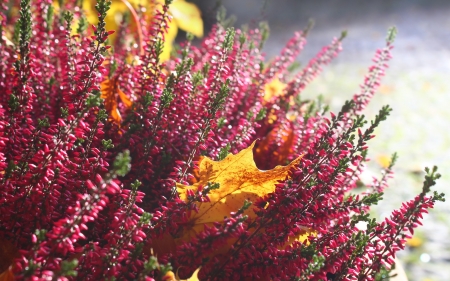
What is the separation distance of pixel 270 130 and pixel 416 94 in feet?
13.3

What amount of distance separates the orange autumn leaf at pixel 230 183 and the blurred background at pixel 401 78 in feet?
2.56

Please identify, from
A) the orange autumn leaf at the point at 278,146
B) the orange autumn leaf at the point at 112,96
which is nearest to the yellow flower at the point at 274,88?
the orange autumn leaf at the point at 278,146

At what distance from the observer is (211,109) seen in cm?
79

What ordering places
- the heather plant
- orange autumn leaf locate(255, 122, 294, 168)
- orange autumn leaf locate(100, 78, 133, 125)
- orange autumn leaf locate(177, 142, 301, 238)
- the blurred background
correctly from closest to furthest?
the heather plant
orange autumn leaf locate(177, 142, 301, 238)
orange autumn leaf locate(100, 78, 133, 125)
orange autumn leaf locate(255, 122, 294, 168)
the blurred background

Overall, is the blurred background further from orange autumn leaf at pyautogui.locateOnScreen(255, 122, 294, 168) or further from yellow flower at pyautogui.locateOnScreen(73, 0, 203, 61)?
orange autumn leaf at pyautogui.locateOnScreen(255, 122, 294, 168)

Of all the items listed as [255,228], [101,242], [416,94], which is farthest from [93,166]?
[416,94]

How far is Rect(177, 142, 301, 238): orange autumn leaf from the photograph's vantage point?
0.78 metres

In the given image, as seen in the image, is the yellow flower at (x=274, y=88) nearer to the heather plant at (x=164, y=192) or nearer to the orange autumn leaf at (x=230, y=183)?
the heather plant at (x=164, y=192)

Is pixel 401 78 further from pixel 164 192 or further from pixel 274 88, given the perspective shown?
pixel 164 192

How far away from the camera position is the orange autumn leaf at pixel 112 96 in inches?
38.2

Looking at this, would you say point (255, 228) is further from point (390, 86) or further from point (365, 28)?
point (365, 28)

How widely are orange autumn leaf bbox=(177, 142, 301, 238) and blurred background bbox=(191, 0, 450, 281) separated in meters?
0.78

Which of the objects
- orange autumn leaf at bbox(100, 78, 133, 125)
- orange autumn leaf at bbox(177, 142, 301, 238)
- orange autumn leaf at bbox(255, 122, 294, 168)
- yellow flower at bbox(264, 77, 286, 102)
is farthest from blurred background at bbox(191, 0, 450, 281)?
orange autumn leaf at bbox(177, 142, 301, 238)

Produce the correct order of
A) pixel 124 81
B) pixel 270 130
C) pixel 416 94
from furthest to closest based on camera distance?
pixel 416 94
pixel 270 130
pixel 124 81
